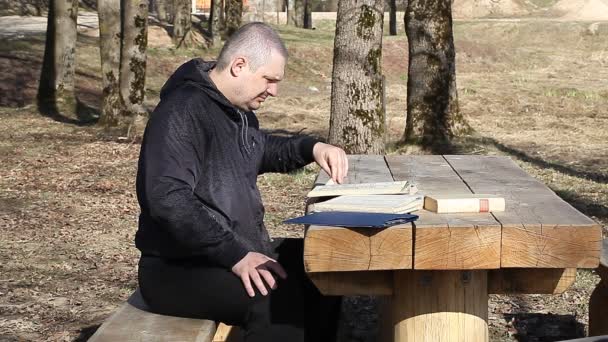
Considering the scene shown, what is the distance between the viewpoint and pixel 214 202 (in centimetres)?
424

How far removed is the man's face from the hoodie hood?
0.24 ft

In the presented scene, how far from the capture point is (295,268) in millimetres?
4613

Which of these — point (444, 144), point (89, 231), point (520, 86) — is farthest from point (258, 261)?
point (520, 86)

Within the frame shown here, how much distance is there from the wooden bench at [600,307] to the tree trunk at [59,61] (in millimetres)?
15197

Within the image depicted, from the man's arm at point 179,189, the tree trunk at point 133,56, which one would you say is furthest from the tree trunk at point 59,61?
the man's arm at point 179,189

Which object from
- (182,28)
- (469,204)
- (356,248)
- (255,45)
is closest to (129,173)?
(255,45)

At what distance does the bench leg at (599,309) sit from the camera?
18.9 feet

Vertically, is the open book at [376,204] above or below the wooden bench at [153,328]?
above

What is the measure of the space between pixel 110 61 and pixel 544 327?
12.3 metres

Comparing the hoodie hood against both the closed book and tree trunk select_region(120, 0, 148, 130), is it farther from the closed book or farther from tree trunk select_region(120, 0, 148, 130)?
tree trunk select_region(120, 0, 148, 130)

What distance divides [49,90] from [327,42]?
1836 centimetres

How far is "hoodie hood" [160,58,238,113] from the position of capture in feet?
14.0

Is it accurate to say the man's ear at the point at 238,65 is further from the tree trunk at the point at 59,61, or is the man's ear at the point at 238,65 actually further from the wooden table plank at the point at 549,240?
the tree trunk at the point at 59,61

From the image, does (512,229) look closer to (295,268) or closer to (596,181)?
(295,268)
